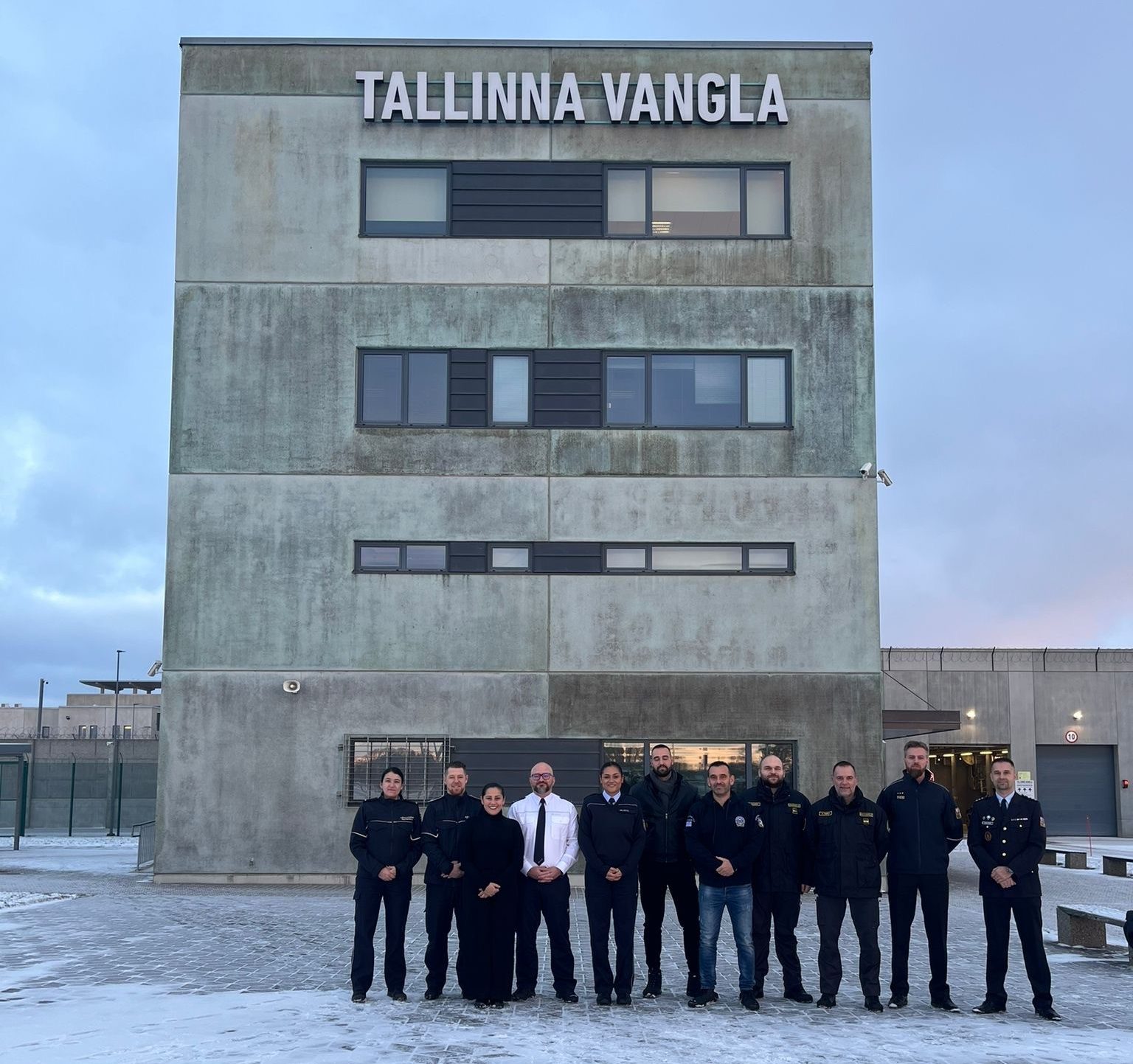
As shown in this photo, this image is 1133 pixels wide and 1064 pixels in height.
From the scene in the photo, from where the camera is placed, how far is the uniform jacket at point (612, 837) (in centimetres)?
1105

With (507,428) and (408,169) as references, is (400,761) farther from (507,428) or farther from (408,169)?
(408,169)

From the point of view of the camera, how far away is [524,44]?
73.4 feet

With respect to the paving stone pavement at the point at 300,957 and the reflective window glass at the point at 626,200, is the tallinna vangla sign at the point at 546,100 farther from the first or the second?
the paving stone pavement at the point at 300,957

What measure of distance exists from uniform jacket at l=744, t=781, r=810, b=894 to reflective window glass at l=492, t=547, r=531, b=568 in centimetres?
1064

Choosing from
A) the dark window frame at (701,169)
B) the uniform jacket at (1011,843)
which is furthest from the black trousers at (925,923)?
the dark window frame at (701,169)

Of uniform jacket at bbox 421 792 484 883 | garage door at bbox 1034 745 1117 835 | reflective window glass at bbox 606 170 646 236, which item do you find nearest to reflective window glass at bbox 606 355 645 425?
reflective window glass at bbox 606 170 646 236

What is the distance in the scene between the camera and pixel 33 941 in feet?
46.1

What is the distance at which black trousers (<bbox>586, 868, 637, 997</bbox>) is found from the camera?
426 inches

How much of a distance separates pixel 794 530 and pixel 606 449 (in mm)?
3270

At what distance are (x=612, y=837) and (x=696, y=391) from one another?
12114 mm

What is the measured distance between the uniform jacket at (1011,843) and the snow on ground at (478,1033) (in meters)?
0.98

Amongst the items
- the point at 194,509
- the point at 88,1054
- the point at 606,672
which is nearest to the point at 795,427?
the point at 606,672

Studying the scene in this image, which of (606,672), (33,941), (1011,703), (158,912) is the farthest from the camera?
(1011,703)

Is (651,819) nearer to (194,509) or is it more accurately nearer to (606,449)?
(606,449)
